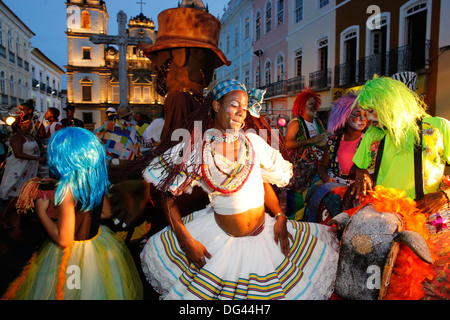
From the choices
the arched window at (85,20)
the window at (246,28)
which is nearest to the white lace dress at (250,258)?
the window at (246,28)

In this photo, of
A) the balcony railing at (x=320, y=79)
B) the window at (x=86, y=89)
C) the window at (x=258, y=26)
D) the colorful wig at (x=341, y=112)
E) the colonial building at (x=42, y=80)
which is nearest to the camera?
the colorful wig at (x=341, y=112)

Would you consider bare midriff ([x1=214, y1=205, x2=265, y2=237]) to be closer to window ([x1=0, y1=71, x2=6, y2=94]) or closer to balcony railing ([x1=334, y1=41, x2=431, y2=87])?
balcony railing ([x1=334, y1=41, x2=431, y2=87])

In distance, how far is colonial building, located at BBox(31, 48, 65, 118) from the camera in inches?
1672

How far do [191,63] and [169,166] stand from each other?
1.85 meters

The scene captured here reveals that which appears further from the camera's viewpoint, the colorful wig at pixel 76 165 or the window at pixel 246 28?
the window at pixel 246 28

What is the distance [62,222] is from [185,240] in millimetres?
810

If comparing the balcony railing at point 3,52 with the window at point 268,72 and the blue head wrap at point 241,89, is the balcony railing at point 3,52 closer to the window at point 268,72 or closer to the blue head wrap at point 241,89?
the window at point 268,72

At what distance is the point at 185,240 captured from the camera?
2229mm

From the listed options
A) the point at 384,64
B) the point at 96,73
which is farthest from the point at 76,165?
the point at 96,73

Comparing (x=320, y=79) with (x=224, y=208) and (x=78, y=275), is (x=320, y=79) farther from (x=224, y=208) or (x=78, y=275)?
(x=78, y=275)

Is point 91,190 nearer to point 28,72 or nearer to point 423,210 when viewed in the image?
point 423,210

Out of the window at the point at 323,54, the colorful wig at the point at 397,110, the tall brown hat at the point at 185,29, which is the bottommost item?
the colorful wig at the point at 397,110

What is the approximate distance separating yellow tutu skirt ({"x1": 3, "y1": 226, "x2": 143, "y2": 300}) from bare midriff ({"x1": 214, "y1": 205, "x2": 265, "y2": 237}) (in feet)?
2.68

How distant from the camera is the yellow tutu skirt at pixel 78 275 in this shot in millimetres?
2176
